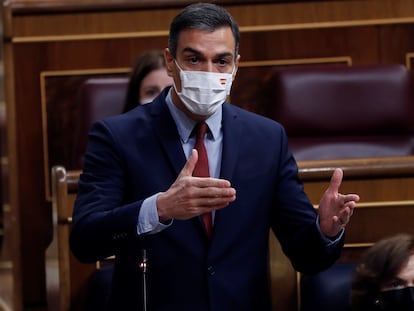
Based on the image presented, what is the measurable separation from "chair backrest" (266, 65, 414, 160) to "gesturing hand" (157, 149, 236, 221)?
0.58 meters

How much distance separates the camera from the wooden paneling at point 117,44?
1.34 m

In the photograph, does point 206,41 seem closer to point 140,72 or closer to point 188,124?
point 188,124

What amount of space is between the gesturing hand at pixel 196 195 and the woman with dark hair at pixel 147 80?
50cm

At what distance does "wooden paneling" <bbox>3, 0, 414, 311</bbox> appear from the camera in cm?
134

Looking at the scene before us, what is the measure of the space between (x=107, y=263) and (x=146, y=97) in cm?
23

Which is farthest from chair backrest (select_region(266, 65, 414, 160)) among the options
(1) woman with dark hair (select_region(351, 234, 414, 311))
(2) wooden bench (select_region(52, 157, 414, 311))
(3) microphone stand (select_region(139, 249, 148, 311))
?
(3) microphone stand (select_region(139, 249, 148, 311))

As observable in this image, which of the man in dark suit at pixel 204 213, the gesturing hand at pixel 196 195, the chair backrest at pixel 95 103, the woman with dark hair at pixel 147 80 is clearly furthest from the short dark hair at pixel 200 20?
the chair backrest at pixel 95 103

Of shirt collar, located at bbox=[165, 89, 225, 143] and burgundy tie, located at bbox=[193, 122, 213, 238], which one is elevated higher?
shirt collar, located at bbox=[165, 89, 225, 143]

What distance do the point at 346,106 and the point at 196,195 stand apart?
632mm

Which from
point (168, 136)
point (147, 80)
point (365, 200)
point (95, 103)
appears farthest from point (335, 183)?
point (95, 103)

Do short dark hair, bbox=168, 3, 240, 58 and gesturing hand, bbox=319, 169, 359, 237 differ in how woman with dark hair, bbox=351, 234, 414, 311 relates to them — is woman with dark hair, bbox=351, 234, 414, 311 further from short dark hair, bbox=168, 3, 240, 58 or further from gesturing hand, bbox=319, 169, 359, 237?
short dark hair, bbox=168, 3, 240, 58

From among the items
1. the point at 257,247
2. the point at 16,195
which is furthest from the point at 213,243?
the point at 16,195

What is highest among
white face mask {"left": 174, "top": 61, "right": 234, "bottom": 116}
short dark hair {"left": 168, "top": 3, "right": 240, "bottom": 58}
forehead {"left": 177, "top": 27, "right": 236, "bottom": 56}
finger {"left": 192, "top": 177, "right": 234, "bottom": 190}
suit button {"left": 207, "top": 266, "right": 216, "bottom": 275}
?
short dark hair {"left": 168, "top": 3, "right": 240, "bottom": 58}

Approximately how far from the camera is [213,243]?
2.32 ft
